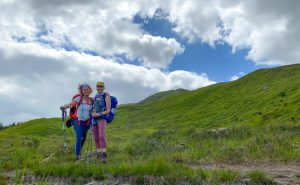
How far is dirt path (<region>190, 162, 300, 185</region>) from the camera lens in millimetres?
8297

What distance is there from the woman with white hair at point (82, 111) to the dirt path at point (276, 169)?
379 cm

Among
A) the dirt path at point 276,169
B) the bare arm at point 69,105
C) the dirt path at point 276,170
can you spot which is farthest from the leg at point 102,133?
the dirt path at point 276,169

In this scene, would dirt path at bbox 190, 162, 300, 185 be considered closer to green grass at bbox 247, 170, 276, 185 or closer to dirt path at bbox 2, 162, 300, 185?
dirt path at bbox 2, 162, 300, 185

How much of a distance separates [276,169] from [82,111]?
591 cm

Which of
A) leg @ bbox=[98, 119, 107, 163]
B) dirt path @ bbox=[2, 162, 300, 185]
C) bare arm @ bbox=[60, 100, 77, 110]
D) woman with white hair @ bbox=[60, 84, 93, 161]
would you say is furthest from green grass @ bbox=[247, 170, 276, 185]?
bare arm @ bbox=[60, 100, 77, 110]

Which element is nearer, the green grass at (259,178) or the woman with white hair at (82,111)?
the green grass at (259,178)

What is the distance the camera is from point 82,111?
12.1 m

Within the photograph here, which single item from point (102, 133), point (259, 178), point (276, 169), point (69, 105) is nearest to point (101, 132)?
point (102, 133)

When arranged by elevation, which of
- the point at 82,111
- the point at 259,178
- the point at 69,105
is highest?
the point at 69,105

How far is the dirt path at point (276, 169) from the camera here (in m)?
8.30

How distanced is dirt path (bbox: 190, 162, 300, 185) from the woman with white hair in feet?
12.4

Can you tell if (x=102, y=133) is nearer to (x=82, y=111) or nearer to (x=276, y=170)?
(x=82, y=111)

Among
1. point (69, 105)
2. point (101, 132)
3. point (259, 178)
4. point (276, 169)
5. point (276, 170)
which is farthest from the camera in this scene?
point (69, 105)

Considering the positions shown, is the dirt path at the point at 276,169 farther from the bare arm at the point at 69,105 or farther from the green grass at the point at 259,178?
the bare arm at the point at 69,105
